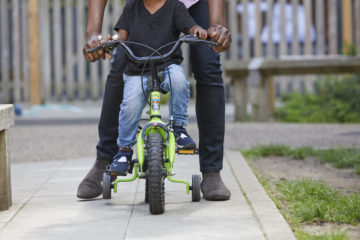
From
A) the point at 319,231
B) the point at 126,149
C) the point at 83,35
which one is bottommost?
the point at 319,231

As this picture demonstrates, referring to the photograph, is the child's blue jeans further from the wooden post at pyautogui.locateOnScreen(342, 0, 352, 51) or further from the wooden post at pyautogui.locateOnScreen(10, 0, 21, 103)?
the wooden post at pyautogui.locateOnScreen(10, 0, 21, 103)

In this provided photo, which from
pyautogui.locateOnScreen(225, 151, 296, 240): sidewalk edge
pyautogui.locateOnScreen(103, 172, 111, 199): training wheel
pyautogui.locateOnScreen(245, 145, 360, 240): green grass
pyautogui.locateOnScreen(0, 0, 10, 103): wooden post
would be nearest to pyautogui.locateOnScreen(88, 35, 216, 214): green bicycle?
pyautogui.locateOnScreen(103, 172, 111, 199): training wheel

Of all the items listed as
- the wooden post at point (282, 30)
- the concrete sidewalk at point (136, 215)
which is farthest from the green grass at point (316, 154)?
the wooden post at point (282, 30)

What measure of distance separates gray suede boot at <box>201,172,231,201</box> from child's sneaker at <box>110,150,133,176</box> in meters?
0.39

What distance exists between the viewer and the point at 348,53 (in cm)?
827

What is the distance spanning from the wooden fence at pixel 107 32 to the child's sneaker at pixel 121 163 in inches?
246

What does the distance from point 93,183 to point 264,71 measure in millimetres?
4363

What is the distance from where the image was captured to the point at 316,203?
2.89m

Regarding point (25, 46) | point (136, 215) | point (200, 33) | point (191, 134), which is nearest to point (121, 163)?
point (136, 215)

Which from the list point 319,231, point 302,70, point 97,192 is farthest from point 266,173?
point 302,70

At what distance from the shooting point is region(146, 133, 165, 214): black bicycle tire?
8.89ft

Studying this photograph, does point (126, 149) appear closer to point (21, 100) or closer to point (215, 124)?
point (215, 124)

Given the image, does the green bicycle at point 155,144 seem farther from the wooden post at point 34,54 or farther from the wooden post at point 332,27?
the wooden post at point 34,54

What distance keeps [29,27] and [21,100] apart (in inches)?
41.9
